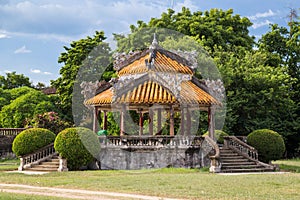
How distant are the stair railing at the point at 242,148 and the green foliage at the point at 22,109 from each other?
926 inches

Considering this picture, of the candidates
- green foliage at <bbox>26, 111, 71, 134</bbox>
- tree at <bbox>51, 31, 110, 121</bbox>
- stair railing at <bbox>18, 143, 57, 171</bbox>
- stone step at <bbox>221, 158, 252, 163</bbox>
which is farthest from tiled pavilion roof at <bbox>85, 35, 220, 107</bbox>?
tree at <bbox>51, 31, 110, 121</bbox>

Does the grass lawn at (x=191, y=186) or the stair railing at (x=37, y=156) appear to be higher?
the stair railing at (x=37, y=156)

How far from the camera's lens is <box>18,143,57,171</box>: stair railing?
26163 mm

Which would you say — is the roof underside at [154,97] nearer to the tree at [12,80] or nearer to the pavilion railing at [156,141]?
the pavilion railing at [156,141]

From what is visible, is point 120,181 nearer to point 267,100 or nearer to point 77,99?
point 267,100

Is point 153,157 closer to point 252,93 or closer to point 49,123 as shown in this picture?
point 49,123

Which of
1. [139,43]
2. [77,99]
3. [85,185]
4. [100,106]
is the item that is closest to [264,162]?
[100,106]

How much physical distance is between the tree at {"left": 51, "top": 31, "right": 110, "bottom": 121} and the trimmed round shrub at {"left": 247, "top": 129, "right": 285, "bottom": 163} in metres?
17.5

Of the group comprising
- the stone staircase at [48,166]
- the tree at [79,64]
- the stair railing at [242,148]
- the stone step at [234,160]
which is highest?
the tree at [79,64]

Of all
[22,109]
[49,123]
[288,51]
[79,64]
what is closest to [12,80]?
[22,109]

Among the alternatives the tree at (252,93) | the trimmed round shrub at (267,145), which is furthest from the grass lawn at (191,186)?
the tree at (252,93)

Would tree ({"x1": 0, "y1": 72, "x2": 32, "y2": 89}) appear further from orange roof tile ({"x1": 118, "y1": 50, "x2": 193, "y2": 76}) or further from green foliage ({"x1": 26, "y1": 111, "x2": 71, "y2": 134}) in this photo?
orange roof tile ({"x1": 118, "y1": 50, "x2": 193, "y2": 76})

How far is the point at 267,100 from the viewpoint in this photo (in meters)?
37.0

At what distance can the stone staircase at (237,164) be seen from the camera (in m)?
24.9
